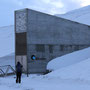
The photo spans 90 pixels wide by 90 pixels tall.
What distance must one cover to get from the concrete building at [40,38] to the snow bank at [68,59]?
0.76 meters

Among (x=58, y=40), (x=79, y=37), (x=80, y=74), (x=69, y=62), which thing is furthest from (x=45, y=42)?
(x=80, y=74)

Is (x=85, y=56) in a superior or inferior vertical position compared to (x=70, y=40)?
inferior

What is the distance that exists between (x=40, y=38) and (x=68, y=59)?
3941 mm

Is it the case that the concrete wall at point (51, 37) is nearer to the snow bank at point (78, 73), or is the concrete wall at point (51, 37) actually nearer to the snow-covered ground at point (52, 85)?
the snow bank at point (78, 73)

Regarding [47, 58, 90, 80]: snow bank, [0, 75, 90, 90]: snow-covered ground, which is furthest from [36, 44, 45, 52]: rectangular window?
[0, 75, 90, 90]: snow-covered ground

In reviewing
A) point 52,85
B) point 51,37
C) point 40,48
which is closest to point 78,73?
point 52,85

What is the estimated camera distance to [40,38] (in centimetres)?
2394

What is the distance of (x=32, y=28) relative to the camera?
23.4 metres

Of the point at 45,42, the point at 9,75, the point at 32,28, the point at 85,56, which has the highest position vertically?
the point at 32,28

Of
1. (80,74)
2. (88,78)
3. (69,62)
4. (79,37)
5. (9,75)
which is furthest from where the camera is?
(79,37)

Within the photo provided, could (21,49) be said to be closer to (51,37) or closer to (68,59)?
(51,37)

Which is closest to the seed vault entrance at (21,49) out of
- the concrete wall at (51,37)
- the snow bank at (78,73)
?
the concrete wall at (51,37)

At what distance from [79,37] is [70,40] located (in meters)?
1.54

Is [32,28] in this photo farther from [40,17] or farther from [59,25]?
[59,25]
